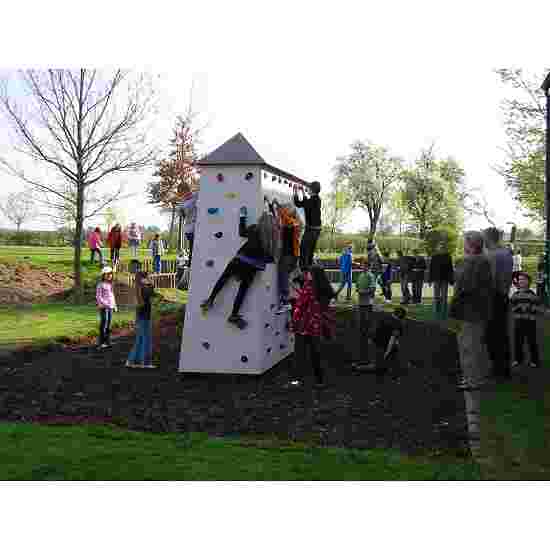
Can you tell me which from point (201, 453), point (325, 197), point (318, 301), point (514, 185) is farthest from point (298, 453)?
point (325, 197)

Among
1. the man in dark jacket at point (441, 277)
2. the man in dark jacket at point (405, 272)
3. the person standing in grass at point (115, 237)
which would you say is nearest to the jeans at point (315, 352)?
the man in dark jacket at point (441, 277)

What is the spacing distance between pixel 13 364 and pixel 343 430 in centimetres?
733

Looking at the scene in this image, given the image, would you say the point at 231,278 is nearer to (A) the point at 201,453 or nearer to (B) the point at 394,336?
(B) the point at 394,336

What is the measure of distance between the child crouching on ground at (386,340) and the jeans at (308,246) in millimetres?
1767

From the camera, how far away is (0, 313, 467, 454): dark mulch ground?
9.05 m

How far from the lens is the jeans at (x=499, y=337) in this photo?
1077 centimetres

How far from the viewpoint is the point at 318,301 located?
11242mm

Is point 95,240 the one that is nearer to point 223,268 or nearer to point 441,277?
point 441,277

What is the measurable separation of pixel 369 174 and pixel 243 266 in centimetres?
4840

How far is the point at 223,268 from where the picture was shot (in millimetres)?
11797

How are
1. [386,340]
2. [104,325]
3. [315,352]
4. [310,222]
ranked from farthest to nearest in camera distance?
1. [104,325]
2. [310,222]
3. [386,340]
4. [315,352]

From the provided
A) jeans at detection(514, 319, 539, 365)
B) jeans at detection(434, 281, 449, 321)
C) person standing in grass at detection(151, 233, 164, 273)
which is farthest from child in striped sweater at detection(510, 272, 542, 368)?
person standing in grass at detection(151, 233, 164, 273)

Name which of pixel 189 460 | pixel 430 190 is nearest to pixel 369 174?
pixel 430 190

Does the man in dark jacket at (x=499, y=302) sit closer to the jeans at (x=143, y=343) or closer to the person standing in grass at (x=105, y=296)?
the jeans at (x=143, y=343)
